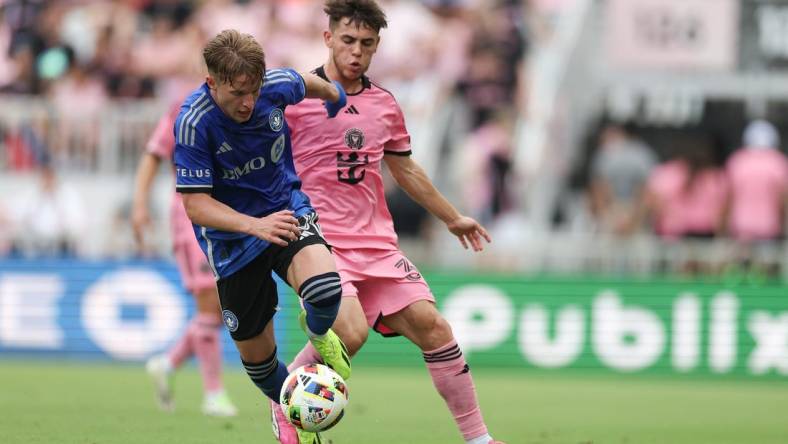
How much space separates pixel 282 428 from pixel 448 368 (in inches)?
38.8

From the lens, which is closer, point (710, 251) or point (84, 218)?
point (710, 251)

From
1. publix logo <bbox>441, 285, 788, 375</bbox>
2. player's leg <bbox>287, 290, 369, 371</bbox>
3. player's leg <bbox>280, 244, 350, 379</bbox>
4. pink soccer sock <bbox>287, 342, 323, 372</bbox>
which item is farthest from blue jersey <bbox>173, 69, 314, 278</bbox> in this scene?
publix logo <bbox>441, 285, 788, 375</bbox>

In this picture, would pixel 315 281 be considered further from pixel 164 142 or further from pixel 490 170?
pixel 490 170

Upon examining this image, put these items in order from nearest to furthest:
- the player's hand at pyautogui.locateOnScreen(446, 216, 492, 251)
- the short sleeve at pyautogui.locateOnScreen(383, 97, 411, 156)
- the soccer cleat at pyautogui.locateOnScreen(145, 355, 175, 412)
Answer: the short sleeve at pyautogui.locateOnScreen(383, 97, 411, 156)
the player's hand at pyautogui.locateOnScreen(446, 216, 492, 251)
the soccer cleat at pyautogui.locateOnScreen(145, 355, 175, 412)

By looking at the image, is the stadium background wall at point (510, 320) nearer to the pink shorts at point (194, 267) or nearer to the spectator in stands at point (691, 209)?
the spectator in stands at point (691, 209)

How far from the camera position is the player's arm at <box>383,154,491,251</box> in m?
8.73

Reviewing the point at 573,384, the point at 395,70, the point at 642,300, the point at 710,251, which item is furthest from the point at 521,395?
the point at 395,70

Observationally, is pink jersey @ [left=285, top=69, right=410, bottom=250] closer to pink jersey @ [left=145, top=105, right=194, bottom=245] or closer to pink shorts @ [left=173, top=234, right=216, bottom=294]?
pink jersey @ [left=145, top=105, right=194, bottom=245]

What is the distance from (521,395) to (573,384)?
1679 mm

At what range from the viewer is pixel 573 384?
50.8ft

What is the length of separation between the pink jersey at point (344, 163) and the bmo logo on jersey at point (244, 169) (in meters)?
0.87

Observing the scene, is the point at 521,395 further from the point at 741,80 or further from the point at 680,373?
the point at 741,80

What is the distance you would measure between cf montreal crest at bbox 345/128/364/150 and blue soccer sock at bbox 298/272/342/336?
3.60 ft

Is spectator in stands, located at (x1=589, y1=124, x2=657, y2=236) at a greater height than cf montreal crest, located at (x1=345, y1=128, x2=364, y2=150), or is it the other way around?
cf montreal crest, located at (x1=345, y1=128, x2=364, y2=150)
